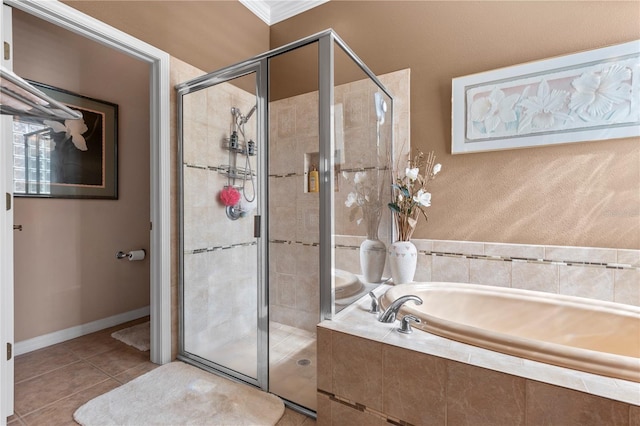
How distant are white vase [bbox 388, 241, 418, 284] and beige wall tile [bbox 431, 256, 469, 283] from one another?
0.19 metres

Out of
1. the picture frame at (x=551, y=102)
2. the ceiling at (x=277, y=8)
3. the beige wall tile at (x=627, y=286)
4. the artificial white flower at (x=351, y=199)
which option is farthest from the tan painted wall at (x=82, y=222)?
the beige wall tile at (x=627, y=286)

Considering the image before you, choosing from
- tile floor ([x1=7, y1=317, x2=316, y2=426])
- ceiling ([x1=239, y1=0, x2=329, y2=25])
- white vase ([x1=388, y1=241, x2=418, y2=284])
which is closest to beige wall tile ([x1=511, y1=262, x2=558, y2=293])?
white vase ([x1=388, y1=241, x2=418, y2=284])

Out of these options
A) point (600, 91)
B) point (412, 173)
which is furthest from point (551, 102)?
point (412, 173)

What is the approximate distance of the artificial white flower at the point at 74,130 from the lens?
2384mm

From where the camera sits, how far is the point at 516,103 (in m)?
1.84

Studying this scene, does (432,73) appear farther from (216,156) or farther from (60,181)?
(60,181)

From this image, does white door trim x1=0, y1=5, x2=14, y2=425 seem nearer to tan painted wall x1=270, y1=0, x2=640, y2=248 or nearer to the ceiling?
tan painted wall x1=270, y1=0, x2=640, y2=248

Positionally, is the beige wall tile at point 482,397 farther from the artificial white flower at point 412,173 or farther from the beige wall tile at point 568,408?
the artificial white flower at point 412,173

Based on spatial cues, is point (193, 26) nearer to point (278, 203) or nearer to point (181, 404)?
point (278, 203)

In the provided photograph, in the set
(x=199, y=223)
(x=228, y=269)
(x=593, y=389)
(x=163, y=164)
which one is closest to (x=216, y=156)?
(x=163, y=164)

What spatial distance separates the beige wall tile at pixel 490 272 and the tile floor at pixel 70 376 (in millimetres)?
1320

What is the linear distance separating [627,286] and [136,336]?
336 cm

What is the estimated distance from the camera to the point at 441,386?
108 centimetres

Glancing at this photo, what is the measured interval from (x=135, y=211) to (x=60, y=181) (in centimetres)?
63
